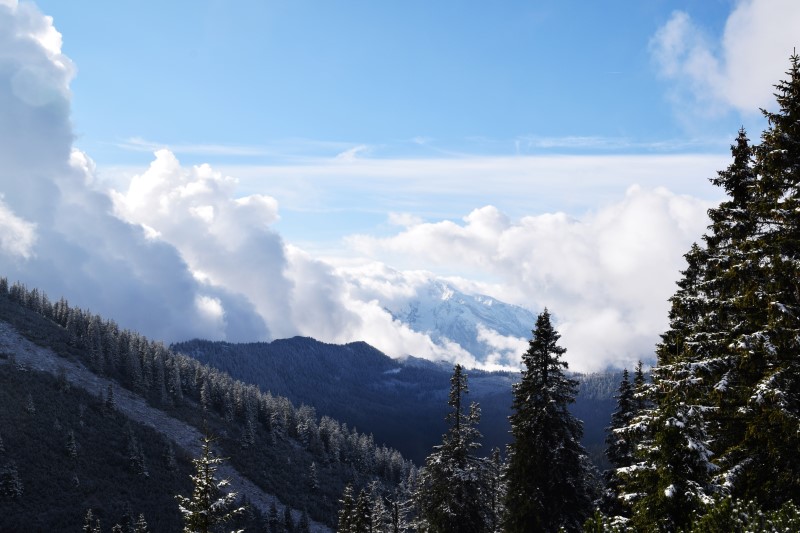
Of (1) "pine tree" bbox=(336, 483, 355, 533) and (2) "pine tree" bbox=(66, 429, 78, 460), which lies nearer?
(1) "pine tree" bbox=(336, 483, 355, 533)

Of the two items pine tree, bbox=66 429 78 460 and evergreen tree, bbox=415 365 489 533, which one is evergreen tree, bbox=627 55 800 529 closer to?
evergreen tree, bbox=415 365 489 533

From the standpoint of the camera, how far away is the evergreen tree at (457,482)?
93.2 ft

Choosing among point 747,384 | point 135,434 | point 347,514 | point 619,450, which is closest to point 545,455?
point 619,450

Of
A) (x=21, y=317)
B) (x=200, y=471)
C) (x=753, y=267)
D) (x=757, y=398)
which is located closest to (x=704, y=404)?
(x=757, y=398)

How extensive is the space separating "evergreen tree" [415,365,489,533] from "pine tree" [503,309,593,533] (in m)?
3.96

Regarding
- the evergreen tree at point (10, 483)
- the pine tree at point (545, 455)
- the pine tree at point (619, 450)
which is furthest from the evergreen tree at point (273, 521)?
the pine tree at point (545, 455)

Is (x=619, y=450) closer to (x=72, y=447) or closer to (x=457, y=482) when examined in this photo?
(x=457, y=482)

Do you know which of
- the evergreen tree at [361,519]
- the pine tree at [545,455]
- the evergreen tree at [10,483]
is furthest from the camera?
the evergreen tree at [10,483]

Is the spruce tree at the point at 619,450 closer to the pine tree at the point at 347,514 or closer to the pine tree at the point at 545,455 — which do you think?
the pine tree at the point at 545,455

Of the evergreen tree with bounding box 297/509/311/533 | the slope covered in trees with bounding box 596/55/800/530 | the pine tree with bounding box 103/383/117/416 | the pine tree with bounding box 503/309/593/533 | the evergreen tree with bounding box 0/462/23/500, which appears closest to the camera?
the slope covered in trees with bounding box 596/55/800/530

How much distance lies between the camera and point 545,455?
24047mm

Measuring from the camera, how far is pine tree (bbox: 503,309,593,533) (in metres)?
23.7

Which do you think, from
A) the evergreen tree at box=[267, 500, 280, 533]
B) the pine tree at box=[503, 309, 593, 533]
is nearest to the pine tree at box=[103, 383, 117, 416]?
the evergreen tree at box=[267, 500, 280, 533]

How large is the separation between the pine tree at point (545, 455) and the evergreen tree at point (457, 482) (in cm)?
396
